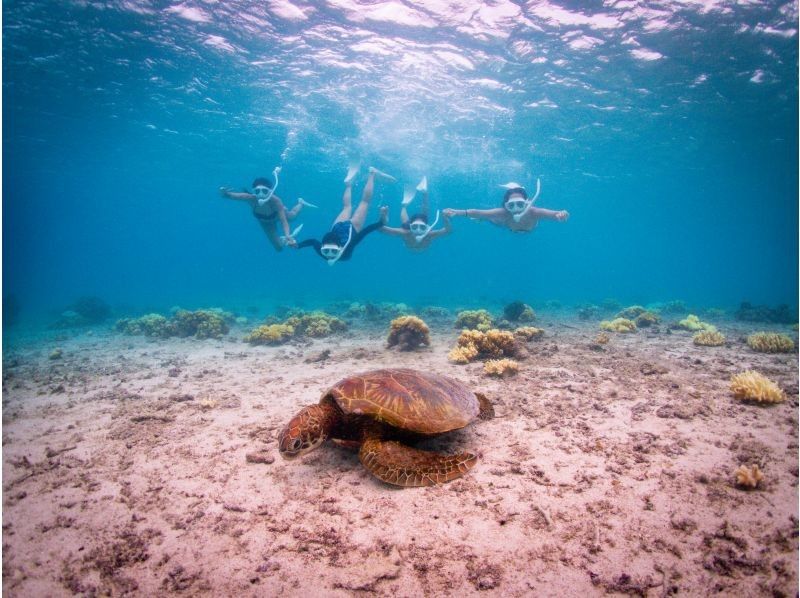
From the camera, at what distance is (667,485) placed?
10.6 feet

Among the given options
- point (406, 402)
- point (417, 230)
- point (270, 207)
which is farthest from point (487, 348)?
point (270, 207)

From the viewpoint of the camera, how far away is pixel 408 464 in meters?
3.34

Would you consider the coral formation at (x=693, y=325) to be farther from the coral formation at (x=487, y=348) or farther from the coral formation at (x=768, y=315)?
the coral formation at (x=487, y=348)

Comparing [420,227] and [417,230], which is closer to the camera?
[420,227]

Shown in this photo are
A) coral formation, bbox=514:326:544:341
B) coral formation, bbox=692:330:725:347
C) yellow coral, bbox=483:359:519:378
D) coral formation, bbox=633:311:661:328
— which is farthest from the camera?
coral formation, bbox=633:311:661:328

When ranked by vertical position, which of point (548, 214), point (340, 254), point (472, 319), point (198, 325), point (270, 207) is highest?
point (548, 214)

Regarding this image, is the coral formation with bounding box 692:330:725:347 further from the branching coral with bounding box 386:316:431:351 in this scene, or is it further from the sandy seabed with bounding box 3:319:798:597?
the branching coral with bounding box 386:316:431:351

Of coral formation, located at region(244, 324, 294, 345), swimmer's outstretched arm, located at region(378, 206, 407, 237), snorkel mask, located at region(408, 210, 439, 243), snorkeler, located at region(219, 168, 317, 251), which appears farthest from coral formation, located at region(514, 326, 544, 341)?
snorkeler, located at region(219, 168, 317, 251)

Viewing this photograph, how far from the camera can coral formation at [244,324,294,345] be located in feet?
36.3

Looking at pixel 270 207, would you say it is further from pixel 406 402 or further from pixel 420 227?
pixel 406 402

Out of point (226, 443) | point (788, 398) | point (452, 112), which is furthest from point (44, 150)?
point (788, 398)

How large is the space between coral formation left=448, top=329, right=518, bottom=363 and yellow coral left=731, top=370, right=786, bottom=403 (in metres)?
3.82

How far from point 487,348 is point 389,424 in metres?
5.10

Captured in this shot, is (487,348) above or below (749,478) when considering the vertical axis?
below
